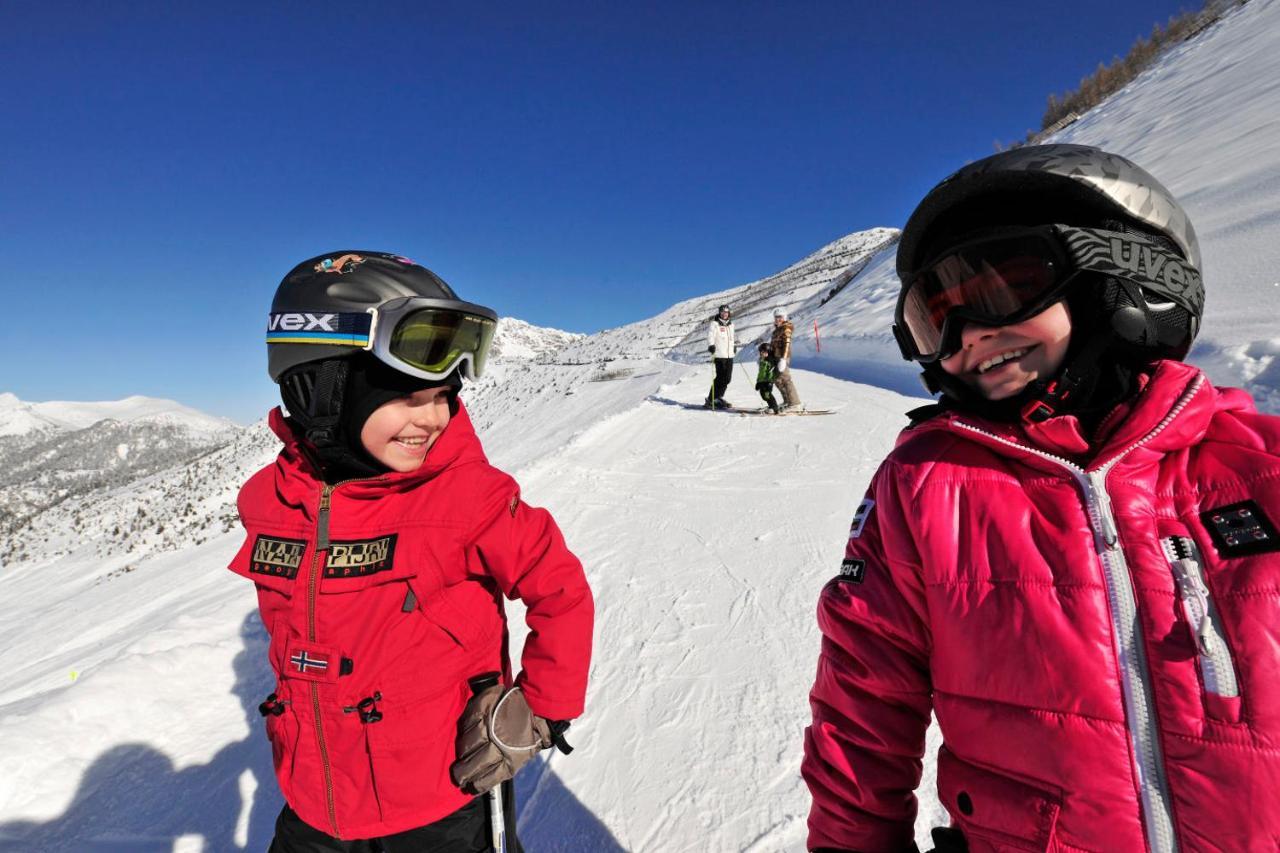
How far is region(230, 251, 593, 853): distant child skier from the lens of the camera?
1.58m

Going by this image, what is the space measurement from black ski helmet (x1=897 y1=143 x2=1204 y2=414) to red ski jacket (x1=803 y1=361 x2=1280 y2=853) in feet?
0.42

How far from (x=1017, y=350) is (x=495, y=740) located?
1720mm

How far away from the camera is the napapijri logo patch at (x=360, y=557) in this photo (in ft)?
5.27

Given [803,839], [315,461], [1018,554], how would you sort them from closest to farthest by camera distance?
[1018,554], [315,461], [803,839]

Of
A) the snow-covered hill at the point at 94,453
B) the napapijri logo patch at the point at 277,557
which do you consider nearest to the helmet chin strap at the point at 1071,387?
the napapijri logo patch at the point at 277,557

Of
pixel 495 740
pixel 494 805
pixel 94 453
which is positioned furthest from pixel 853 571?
pixel 94 453

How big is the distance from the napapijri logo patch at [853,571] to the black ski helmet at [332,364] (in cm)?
133

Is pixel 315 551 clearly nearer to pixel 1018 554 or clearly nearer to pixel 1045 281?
pixel 1018 554

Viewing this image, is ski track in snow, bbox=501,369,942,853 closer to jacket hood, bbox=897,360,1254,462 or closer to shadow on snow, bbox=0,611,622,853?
shadow on snow, bbox=0,611,622,853

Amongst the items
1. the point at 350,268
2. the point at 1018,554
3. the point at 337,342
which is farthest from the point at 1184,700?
the point at 350,268

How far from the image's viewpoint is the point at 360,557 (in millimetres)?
1617

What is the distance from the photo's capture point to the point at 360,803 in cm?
156

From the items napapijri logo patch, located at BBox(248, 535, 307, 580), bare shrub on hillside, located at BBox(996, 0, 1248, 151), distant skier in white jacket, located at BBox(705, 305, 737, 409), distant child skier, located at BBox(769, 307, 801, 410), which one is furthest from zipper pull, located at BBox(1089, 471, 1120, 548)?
bare shrub on hillside, located at BBox(996, 0, 1248, 151)

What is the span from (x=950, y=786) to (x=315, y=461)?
1.91 metres
